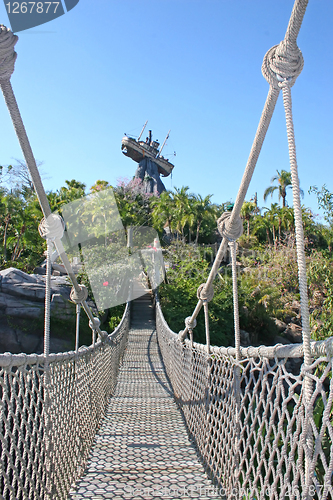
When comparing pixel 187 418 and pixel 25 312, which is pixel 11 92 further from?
pixel 25 312

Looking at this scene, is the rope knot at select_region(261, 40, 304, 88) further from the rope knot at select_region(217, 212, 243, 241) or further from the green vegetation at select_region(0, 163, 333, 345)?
the green vegetation at select_region(0, 163, 333, 345)

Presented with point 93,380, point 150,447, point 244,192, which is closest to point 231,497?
point 150,447

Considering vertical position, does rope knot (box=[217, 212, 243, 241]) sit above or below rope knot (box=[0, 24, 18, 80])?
below

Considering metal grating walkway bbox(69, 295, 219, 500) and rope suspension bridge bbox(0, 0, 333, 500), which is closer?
rope suspension bridge bbox(0, 0, 333, 500)

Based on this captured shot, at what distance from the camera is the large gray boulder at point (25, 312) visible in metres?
7.95

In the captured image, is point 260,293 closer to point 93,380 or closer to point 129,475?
point 93,380

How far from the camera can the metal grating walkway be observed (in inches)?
61.9

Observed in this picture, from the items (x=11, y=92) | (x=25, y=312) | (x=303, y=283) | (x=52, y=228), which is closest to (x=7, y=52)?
(x=11, y=92)

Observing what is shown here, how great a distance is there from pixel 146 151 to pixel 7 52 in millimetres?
34324

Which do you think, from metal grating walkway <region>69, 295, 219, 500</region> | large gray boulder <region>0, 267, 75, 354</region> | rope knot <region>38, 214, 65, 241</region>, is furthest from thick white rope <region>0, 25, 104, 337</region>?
large gray boulder <region>0, 267, 75, 354</region>

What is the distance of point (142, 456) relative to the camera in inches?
79.0

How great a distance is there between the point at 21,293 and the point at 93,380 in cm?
643

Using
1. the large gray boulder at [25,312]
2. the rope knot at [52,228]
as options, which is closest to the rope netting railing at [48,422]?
the rope knot at [52,228]

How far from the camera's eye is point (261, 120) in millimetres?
1237
